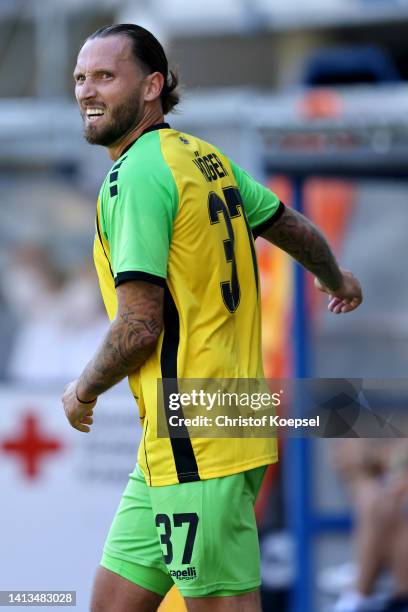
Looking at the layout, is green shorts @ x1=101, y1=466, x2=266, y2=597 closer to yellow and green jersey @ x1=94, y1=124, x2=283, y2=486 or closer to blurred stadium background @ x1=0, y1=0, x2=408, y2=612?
yellow and green jersey @ x1=94, y1=124, x2=283, y2=486

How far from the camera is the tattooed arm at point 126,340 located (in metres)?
3.33

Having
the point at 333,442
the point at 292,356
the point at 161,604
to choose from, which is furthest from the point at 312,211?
the point at 161,604

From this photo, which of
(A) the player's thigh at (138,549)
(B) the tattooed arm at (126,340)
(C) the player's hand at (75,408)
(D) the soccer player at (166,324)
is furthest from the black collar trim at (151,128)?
(A) the player's thigh at (138,549)

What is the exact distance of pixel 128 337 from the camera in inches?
132

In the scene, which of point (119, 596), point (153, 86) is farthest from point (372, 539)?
point (153, 86)

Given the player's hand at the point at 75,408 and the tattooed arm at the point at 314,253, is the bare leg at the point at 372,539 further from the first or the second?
the player's hand at the point at 75,408

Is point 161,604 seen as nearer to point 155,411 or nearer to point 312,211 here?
point 155,411

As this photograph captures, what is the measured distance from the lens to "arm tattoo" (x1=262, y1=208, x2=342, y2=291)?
3.97 m

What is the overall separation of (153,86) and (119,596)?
144cm

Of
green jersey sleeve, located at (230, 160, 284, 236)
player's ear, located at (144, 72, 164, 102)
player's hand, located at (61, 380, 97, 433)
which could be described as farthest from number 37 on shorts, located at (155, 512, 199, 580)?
player's ear, located at (144, 72, 164, 102)

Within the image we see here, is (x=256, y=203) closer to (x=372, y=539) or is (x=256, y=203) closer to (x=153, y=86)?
(x=153, y=86)

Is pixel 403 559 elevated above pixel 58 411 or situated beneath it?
situated beneath

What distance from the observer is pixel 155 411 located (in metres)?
3.46

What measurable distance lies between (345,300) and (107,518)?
2.94m
